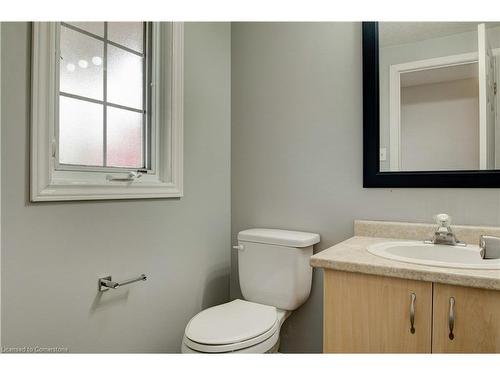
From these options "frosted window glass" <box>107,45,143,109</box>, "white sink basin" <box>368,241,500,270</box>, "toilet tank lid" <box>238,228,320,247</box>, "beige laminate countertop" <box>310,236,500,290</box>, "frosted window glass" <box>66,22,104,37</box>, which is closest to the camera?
"beige laminate countertop" <box>310,236,500,290</box>

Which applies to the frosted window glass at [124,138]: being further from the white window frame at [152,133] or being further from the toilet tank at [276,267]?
the toilet tank at [276,267]

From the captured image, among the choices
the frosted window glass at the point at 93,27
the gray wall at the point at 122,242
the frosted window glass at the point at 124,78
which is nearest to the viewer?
the gray wall at the point at 122,242

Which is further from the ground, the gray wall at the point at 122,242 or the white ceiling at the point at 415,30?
the white ceiling at the point at 415,30

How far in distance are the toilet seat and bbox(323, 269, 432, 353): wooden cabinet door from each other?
0.29 m

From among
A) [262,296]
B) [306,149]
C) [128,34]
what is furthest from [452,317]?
[128,34]

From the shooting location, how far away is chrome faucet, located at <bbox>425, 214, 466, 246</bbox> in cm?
113

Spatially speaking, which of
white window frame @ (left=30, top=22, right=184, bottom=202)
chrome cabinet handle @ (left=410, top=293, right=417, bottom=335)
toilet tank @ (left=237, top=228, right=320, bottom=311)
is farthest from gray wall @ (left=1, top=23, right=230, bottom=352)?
chrome cabinet handle @ (left=410, top=293, right=417, bottom=335)

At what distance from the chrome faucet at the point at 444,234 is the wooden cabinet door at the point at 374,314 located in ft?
1.32

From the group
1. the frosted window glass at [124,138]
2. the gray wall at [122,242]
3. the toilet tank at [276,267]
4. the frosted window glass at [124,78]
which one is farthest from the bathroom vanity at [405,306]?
the frosted window glass at [124,78]

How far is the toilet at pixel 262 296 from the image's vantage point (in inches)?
44.8

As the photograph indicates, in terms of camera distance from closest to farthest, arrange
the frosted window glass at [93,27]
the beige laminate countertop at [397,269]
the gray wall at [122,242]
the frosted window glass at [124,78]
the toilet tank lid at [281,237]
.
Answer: the beige laminate countertop at [397,269] < the gray wall at [122,242] < the frosted window glass at [93,27] < the frosted window glass at [124,78] < the toilet tank lid at [281,237]

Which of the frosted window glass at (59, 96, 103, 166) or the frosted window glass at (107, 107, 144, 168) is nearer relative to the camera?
the frosted window glass at (59, 96, 103, 166)

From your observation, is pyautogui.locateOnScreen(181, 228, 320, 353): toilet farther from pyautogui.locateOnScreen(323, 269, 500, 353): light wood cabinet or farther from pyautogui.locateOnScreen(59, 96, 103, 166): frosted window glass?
pyautogui.locateOnScreen(59, 96, 103, 166): frosted window glass
